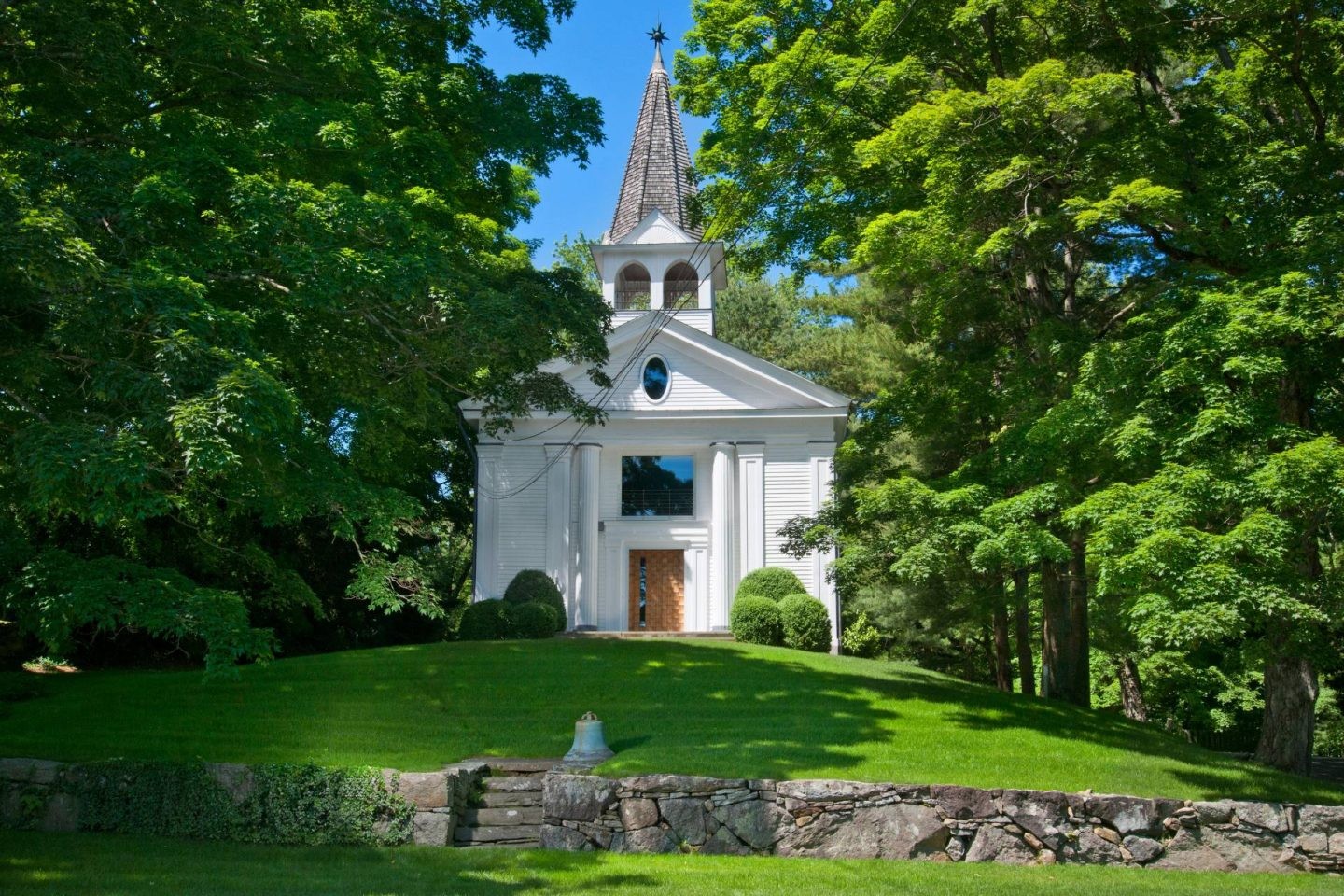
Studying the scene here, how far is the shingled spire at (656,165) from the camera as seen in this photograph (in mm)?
29438

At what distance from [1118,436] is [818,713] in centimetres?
595

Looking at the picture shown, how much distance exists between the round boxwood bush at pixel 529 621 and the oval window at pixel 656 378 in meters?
5.73

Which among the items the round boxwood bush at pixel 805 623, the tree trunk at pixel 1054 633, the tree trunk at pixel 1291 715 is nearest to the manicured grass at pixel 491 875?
the tree trunk at pixel 1291 715

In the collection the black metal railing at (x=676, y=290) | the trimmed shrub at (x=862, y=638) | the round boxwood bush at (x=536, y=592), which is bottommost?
the trimmed shrub at (x=862, y=638)

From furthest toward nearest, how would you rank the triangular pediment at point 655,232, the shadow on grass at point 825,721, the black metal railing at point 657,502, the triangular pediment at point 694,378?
the triangular pediment at point 655,232 < the black metal railing at point 657,502 < the triangular pediment at point 694,378 < the shadow on grass at point 825,721

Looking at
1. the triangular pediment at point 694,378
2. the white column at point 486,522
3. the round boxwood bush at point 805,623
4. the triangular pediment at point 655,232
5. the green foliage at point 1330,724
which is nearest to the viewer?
the round boxwood bush at point 805,623

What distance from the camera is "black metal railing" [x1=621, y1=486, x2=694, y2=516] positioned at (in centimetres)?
2667

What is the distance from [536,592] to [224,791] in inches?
493

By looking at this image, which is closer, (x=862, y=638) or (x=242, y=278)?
(x=242, y=278)

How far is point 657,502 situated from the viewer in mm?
26781

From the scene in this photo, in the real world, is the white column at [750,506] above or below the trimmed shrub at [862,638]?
above

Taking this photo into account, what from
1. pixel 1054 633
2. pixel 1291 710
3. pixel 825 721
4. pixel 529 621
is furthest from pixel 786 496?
pixel 1291 710

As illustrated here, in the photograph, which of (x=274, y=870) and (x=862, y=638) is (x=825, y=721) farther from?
(x=862, y=638)

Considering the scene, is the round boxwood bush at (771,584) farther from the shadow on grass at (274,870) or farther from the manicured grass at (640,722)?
the shadow on grass at (274,870)
